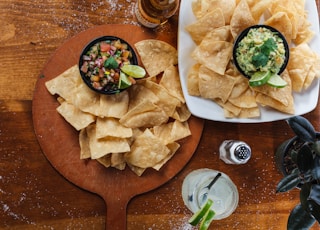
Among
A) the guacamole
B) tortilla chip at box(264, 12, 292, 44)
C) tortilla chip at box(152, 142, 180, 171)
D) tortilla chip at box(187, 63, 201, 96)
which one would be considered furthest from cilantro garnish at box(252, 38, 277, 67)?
Answer: tortilla chip at box(152, 142, 180, 171)

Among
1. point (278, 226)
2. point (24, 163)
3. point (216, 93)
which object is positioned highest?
point (216, 93)

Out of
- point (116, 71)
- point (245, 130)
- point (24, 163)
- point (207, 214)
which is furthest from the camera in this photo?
point (245, 130)

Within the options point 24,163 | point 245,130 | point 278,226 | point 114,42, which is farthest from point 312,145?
point 24,163

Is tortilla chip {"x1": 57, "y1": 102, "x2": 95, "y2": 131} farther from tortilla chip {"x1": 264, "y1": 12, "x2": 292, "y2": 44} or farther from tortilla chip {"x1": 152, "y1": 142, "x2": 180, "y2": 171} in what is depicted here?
tortilla chip {"x1": 264, "y1": 12, "x2": 292, "y2": 44}

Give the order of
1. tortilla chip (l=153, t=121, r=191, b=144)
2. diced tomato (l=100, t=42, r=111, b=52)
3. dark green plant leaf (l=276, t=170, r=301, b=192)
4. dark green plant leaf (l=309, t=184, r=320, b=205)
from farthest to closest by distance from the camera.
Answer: tortilla chip (l=153, t=121, r=191, b=144), diced tomato (l=100, t=42, r=111, b=52), dark green plant leaf (l=276, t=170, r=301, b=192), dark green plant leaf (l=309, t=184, r=320, b=205)

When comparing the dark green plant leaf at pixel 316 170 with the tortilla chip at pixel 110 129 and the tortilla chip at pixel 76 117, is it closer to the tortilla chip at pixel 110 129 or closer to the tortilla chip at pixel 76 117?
the tortilla chip at pixel 110 129

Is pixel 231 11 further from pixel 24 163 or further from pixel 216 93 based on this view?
pixel 24 163

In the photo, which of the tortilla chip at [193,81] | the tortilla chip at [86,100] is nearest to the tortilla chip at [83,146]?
the tortilla chip at [86,100]
